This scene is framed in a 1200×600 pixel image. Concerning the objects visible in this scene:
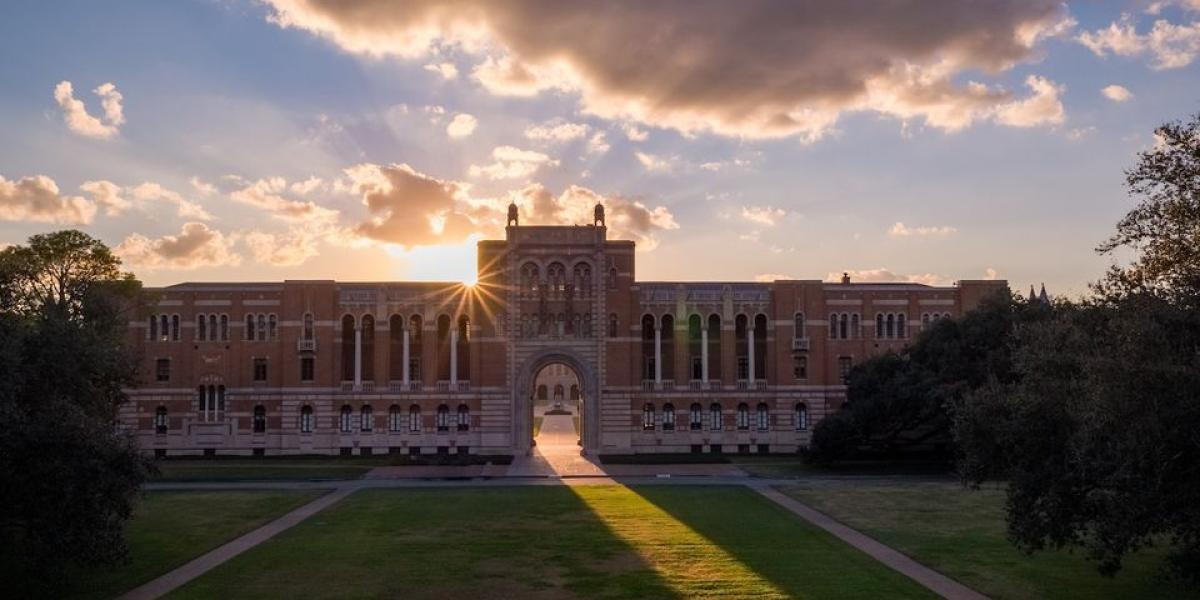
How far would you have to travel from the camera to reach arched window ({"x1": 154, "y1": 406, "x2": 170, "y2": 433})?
258ft

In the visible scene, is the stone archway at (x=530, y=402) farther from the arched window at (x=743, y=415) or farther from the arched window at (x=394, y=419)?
the arched window at (x=743, y=415)

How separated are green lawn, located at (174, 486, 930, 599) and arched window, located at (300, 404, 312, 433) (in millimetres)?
31269

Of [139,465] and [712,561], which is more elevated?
[139,465]

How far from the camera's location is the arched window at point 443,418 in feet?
260

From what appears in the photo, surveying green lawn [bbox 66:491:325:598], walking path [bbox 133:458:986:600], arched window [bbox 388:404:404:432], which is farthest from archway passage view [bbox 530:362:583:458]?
green lawn [bbox 66:491:325:598]

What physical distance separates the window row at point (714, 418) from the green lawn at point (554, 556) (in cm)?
3041

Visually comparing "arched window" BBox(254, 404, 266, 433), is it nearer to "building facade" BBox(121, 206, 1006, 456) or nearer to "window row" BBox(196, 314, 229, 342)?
"building facade" BBox(121, 206, 1006, 456)

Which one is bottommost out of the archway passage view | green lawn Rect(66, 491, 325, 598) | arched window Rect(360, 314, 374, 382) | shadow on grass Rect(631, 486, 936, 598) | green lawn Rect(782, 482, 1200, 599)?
→ green lawn Rect(782, 482, 1200, 599)

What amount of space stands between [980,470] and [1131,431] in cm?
927

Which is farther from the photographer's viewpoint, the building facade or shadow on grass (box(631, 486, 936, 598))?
the building facade

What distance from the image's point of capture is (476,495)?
172 feet

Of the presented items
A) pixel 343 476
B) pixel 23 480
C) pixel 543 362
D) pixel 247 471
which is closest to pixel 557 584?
pixel 23 480

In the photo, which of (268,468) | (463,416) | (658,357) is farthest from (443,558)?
(658,357)

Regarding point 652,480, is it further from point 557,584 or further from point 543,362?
point 557,584
